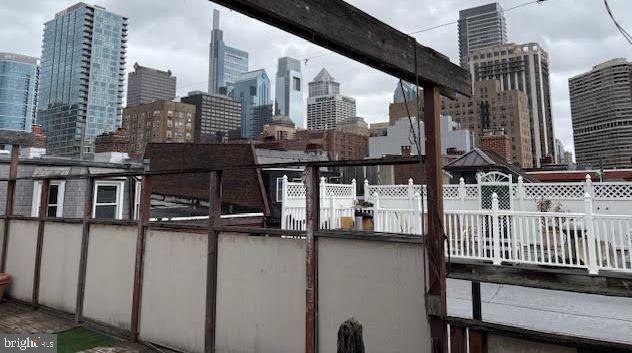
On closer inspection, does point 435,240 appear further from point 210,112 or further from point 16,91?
point 210,112

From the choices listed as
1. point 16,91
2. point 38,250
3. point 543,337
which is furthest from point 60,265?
point 16,91

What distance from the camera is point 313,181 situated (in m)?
3.61

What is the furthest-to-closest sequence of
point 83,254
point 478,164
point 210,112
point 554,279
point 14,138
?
1. point 210,112
2. point 478,164
3. point 14,138
4. point 83,254
5. point 554,279

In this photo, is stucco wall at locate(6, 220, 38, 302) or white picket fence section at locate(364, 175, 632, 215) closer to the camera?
stucco wall at locate(6, 220, 38, 302)

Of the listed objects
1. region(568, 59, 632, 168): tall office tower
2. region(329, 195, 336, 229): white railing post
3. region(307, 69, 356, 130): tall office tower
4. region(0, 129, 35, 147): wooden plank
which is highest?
region(307, 69, 356, 130): tall office tower

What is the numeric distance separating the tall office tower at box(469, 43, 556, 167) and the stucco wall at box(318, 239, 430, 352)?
15992 centimetres

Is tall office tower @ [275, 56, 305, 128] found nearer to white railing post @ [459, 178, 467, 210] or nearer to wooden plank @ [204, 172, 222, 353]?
white railing post @ [459, 178, 467, 210]

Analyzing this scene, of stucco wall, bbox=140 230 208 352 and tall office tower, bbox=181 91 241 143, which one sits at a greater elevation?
tall office tower, bbox=181 91 241 143

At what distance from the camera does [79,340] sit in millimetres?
4906

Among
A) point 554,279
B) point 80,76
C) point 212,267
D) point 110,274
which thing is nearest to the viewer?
point 554,279

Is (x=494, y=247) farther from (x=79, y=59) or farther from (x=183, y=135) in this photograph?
(x=183, y=135)

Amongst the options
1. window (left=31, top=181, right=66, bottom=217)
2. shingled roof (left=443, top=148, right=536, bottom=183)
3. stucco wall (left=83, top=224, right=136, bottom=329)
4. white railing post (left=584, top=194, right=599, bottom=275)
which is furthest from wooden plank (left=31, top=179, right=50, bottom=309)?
shingled roof (left=443, top=148, right=536, bottom=183)

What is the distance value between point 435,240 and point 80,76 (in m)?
82.2

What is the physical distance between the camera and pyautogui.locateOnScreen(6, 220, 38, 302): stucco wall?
6.67 m
